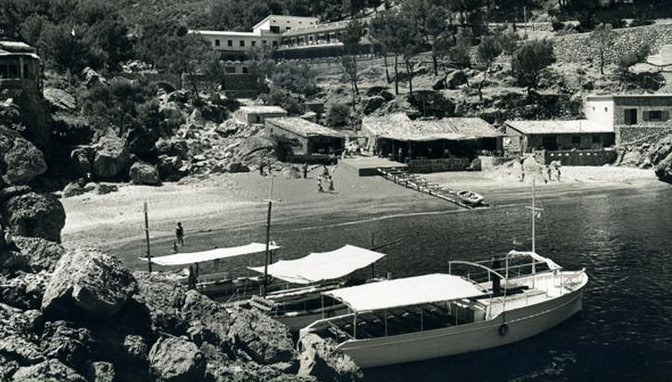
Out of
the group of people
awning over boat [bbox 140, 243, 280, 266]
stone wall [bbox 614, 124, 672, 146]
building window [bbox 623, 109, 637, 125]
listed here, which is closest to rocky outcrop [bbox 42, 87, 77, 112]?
the group of people

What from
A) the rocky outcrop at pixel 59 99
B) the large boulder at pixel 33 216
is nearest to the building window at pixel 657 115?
the rocky outcrop at pixel 59 99

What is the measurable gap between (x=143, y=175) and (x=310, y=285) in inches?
1319

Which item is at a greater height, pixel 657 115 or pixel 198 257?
pixel 657 115

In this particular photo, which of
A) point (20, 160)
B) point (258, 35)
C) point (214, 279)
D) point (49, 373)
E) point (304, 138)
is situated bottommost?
point (214, 279)

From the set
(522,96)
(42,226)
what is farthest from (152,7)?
(42,226)

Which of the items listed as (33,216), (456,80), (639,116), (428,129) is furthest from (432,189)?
(33,216)

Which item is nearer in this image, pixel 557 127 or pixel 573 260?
pixel 573 260

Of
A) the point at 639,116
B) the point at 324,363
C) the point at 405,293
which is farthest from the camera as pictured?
the point at 639,116

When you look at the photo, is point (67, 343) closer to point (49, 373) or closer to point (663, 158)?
point (49, 373)

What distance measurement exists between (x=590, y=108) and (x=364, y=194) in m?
32.0

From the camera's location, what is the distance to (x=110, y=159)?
214 feet

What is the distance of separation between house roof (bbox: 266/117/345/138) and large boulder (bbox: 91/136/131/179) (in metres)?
16.3

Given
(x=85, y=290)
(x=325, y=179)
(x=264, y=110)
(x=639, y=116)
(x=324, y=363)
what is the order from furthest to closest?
(x=264, y=110)
(x=639, y=116)
(x=325, y=179)
(x=324, y=363)
(x=85, y=290)

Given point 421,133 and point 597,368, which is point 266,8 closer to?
point 421,133
